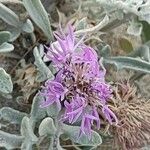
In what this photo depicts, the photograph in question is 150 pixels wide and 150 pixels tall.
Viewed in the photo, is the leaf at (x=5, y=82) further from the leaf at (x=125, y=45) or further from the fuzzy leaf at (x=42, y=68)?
the leaf at (x=125, y=45)

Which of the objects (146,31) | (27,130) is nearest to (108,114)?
(27,130)

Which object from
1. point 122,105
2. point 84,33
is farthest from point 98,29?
point 122,105

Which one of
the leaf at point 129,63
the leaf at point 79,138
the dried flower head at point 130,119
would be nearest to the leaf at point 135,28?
the leaf at point 129,63

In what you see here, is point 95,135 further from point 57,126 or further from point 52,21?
point 52,21

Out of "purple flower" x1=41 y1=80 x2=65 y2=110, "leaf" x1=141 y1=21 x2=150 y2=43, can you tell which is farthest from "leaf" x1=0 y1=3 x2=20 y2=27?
"leaf" x1=141 y1=21 x2=150 y2=43

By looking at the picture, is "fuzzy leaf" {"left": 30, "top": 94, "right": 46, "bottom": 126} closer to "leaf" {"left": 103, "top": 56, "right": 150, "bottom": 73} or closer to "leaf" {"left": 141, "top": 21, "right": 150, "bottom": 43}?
"leaf" {"left": 103, "top": 56, "right": 150, "bottom": 73}

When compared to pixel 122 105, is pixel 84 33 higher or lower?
higher

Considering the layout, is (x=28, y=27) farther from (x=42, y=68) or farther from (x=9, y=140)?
(x=9, y=140)
